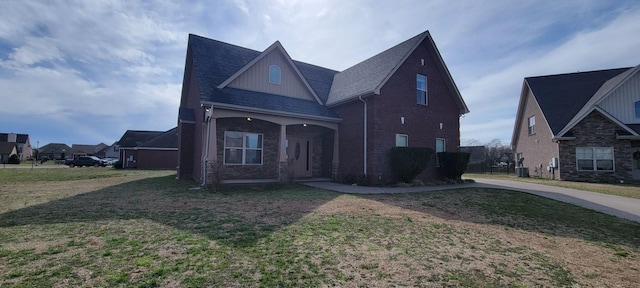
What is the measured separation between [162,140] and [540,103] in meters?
36.6

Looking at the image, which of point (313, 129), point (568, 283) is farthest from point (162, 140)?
point (568, 283)

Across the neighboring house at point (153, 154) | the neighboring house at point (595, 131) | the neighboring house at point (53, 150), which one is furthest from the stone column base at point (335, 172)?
the neighboring house at point (53, 150)

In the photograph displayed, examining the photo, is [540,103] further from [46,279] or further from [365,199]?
[46,279]

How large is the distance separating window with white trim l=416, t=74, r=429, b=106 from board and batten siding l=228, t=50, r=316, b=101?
564 centimetres

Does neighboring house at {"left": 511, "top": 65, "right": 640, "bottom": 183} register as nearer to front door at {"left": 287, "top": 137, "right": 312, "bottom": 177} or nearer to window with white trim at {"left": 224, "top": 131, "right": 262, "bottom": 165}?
front door at {"left": 287, "top": 137, "right": 312, "bottom": 177}

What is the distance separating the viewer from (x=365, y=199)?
9.27 m

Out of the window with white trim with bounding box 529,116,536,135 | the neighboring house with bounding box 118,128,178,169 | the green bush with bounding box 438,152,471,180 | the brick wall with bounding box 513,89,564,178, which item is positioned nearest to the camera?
the green bush with bounding box 438,152,471,180

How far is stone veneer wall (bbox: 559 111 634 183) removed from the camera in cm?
1745

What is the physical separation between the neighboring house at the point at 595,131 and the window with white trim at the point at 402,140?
449 inches

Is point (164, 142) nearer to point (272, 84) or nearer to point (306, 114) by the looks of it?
point (272, 84)

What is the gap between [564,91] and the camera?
21750mm

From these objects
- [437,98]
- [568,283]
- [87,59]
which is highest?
[87,59]

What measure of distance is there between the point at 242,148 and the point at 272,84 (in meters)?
3.64

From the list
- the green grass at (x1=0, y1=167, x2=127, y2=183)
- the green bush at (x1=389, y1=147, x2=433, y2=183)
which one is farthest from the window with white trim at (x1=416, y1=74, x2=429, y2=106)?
the green grass at (x1=0, y1=167, x2=127, y2=183)
